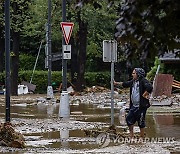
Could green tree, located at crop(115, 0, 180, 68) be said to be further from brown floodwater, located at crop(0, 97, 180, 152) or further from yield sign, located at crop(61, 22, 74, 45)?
yield sign, located at crop(61, 22, 74, 45)

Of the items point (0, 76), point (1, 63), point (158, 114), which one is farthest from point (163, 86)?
point (1, 63)

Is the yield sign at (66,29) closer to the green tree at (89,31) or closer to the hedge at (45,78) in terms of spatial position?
the green tree at (89,31)

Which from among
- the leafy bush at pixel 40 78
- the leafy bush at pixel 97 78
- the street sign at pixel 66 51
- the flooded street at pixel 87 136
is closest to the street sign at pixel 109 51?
the flooded street at pixel 87 136

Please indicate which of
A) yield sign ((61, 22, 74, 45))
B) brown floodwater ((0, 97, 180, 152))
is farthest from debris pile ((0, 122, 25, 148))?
yield sign ((61, 22, 74, 45))

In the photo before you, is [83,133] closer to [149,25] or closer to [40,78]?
[149,25]

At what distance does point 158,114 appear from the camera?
70.5 feet

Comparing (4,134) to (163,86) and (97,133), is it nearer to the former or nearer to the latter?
(97,133)

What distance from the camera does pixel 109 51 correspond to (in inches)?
588

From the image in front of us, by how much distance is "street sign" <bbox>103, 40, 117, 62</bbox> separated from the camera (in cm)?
1485

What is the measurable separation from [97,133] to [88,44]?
3222 cm

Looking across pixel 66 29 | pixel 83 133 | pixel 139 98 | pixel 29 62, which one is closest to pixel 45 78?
pixel 29 62

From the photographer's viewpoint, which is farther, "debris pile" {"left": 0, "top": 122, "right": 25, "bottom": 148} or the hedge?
the hedge

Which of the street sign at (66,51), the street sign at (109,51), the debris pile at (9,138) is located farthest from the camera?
the street sign at (66,51)

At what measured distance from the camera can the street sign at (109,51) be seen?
48.7 ft
